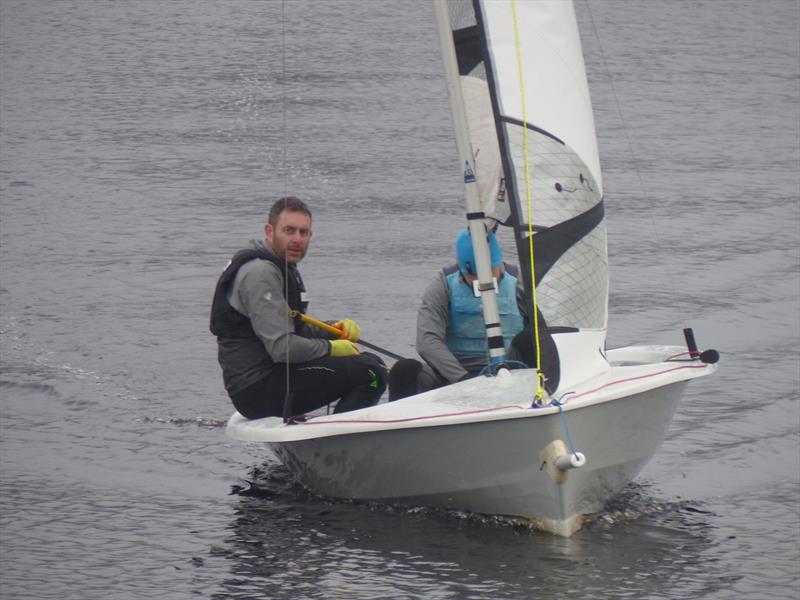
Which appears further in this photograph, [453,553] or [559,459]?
[453,553]

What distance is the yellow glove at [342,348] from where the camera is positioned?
7.82 metres

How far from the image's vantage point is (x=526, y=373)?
7227 millimetres

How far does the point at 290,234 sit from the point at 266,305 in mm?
391

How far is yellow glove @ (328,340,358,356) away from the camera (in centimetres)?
782

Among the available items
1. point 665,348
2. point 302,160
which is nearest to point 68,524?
point 665,348

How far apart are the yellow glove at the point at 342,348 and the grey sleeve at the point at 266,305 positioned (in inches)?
12.2

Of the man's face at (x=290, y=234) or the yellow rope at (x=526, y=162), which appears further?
the man's face at (x=290, y=234)

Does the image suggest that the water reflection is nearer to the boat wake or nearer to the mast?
the boat wake

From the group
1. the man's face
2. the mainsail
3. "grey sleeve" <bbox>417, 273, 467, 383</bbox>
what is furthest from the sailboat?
the man's face

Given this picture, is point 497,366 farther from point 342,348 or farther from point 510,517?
point 342,348

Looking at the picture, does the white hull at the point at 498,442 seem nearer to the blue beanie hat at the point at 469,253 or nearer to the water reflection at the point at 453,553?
the water reflection at the point at 453,553

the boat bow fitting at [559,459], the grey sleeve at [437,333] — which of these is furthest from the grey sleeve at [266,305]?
the boat bow fitting at [559,459]

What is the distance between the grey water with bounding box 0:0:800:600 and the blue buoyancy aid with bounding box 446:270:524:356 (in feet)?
3.21

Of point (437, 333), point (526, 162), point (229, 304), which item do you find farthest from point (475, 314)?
point (229, 304)
